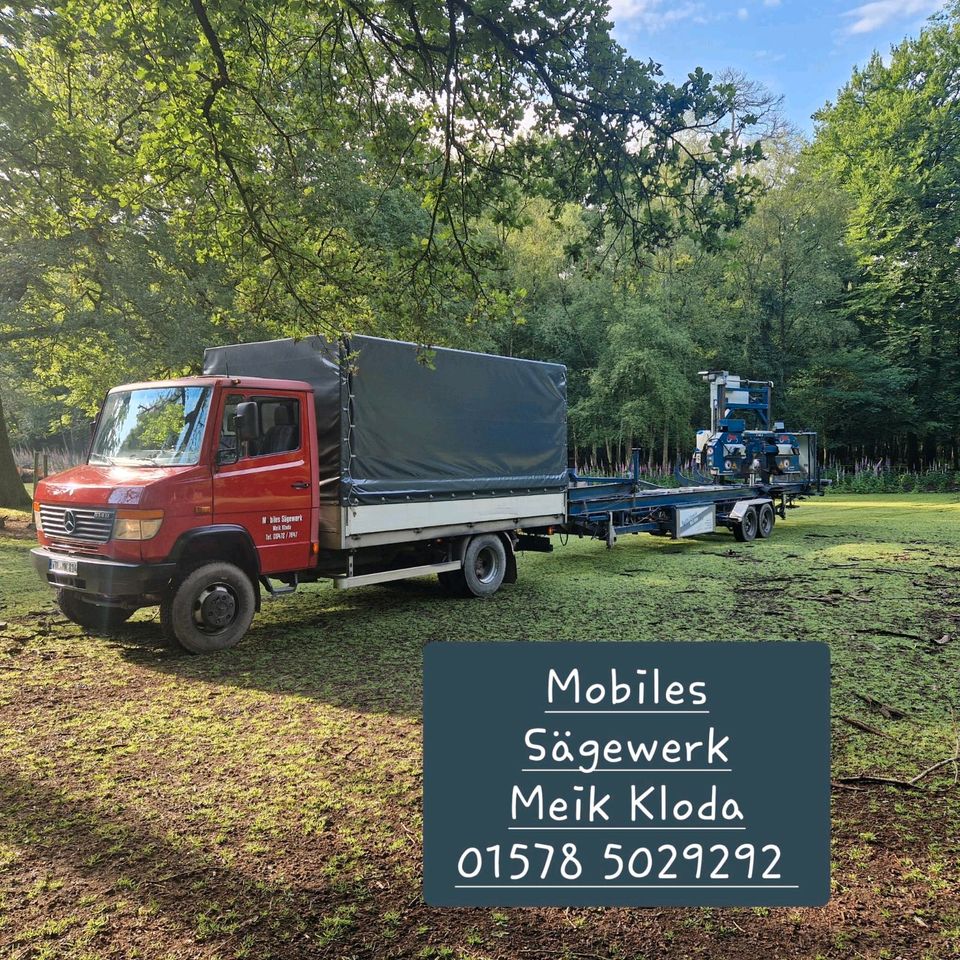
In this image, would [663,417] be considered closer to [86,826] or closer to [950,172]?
[950,172]

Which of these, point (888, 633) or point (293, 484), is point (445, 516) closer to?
point (293, 484)

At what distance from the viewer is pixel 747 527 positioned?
47.0 feet

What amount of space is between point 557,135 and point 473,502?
4557 mm

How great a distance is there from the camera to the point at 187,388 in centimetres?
680

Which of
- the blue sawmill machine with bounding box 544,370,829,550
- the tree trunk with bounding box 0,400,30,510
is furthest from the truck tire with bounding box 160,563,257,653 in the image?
the tree trunk with bounding box 0,400,30,510

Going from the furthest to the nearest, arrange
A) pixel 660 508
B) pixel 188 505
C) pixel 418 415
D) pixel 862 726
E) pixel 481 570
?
pixel 660 508 → pixel 481 570 → pixel 418 415 → pixel 188 505 → pixel 862 726

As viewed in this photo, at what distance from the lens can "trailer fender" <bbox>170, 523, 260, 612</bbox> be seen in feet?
20.8

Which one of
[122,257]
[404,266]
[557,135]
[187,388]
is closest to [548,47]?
[557,135]

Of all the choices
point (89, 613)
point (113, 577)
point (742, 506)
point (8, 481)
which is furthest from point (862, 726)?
point (8, 481)

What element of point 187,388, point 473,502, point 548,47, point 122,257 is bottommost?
point 473,502

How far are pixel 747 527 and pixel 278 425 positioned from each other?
34.5 feet

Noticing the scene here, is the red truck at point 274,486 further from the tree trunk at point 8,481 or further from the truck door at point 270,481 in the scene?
the tree trunk at point 8,481

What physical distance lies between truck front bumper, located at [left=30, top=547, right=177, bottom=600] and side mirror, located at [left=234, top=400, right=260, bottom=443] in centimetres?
133

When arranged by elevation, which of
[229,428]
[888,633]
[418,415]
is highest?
[418,415]
